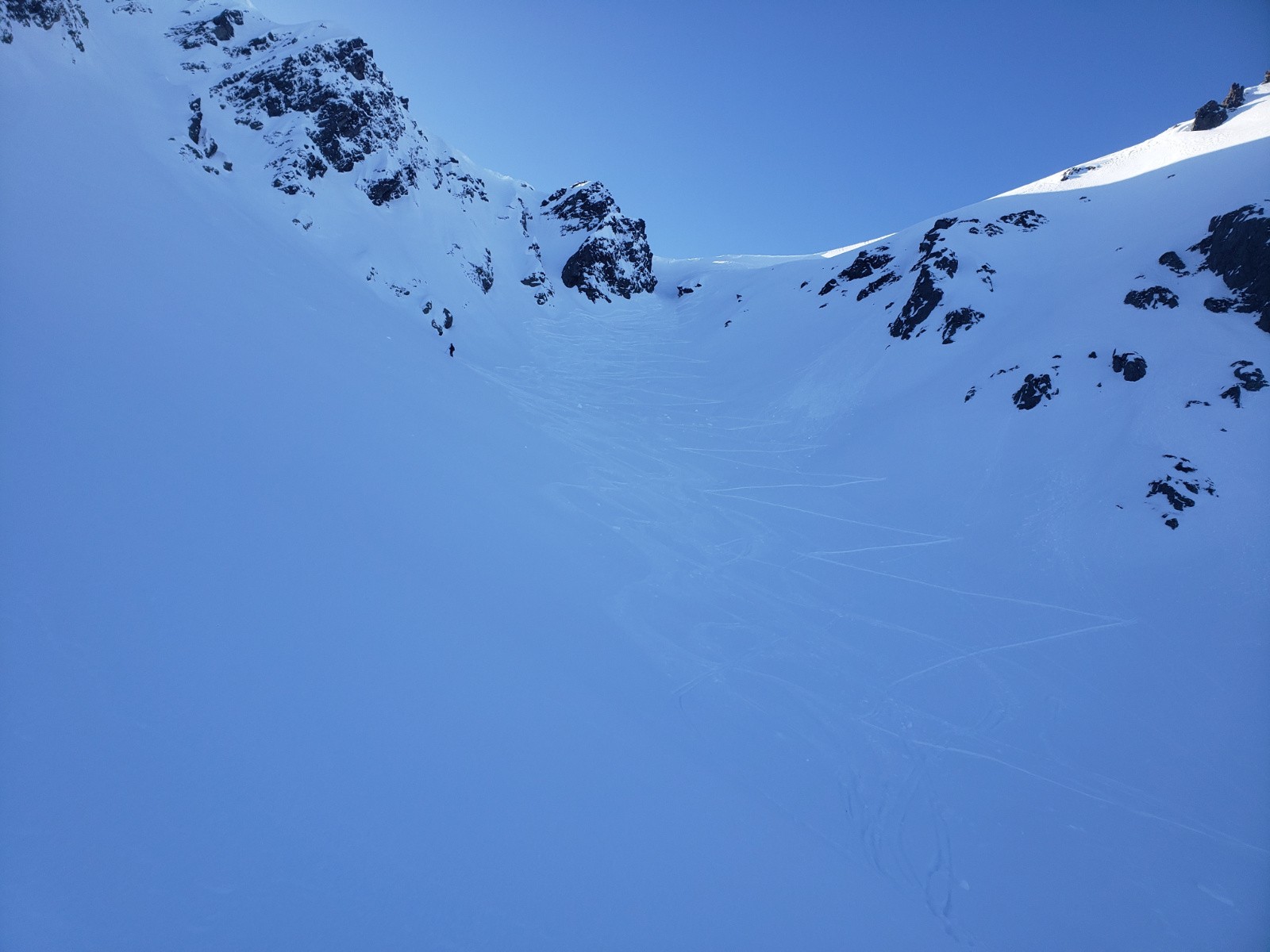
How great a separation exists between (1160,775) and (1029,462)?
33.7 ft

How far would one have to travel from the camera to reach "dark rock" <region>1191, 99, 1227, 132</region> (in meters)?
29.4

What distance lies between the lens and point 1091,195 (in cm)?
2998

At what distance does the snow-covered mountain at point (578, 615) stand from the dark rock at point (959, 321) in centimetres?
105

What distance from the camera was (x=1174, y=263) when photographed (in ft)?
63.9

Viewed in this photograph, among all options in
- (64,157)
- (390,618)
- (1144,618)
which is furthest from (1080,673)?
(64,157)

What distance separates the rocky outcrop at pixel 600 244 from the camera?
49.8m

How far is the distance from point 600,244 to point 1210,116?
43.4 m

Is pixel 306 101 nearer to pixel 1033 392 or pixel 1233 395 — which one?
pixel 1033 392

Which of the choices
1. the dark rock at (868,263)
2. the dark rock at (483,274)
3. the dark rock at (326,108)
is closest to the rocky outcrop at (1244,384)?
the dark rock at (868,263)

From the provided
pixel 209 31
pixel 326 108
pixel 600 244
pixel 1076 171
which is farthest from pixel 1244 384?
pixel 209 31

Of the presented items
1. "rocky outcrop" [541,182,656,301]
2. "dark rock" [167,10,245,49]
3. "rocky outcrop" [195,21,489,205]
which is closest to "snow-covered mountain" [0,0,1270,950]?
"rocky outcrop" [195,21,489,205]

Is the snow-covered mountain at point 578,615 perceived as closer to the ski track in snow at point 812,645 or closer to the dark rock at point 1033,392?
the ski track in snow at point 812,645

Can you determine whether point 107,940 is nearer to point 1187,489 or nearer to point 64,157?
point 64,157

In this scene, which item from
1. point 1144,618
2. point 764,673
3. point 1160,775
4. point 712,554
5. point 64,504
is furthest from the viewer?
point 712,554
